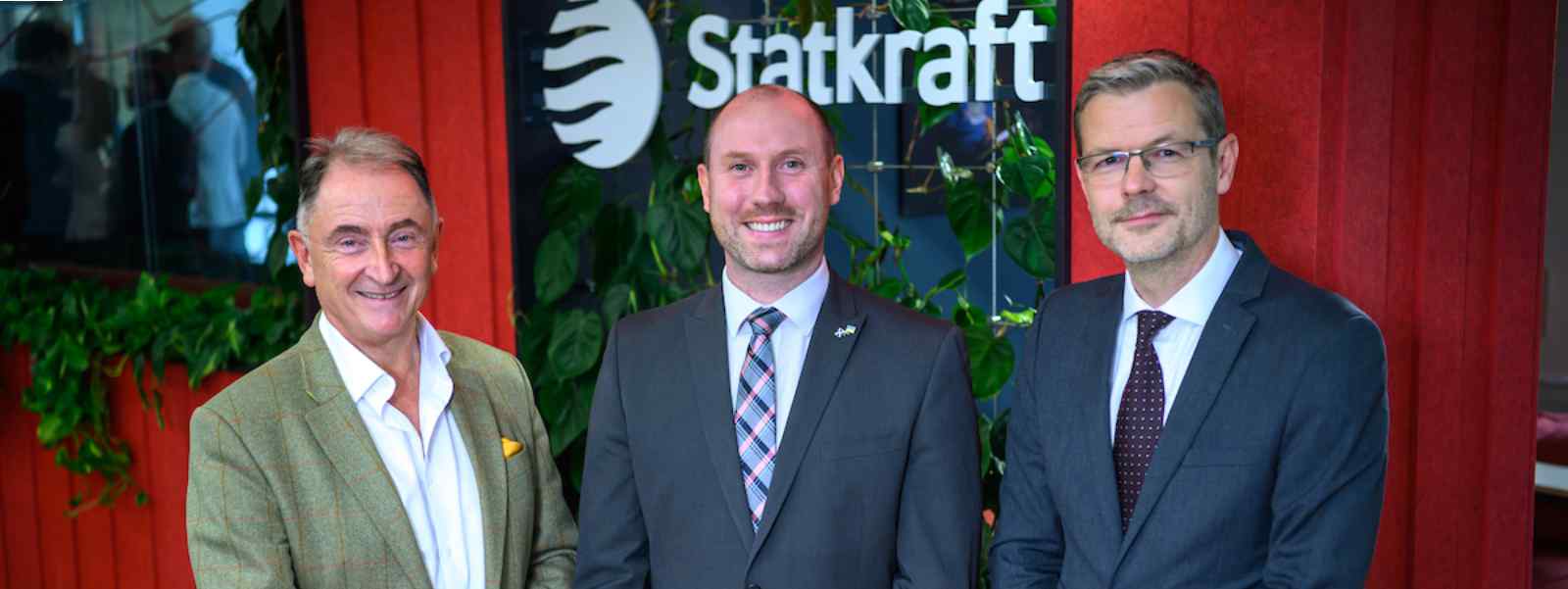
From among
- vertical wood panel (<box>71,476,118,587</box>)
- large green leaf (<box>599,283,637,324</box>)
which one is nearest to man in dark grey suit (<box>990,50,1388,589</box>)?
large green leaf (<box>599,283,637,324</box>)

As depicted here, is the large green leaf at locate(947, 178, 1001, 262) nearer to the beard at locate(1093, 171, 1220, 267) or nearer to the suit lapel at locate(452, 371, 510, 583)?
the beard at locate(1093, 171, 1220, 267)

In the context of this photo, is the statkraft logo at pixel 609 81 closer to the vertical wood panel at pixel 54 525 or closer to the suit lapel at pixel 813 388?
the suit lapel at pixel 813 388

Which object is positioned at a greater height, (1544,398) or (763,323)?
(763,323)

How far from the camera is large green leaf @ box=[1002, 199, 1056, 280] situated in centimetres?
289

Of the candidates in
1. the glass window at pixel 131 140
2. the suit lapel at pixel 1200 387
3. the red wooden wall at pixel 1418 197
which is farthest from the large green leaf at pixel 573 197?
the suit lapel at pixel 1200 387

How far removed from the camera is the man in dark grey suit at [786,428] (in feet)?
6.86

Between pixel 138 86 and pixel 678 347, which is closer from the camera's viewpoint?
pixel 678 347

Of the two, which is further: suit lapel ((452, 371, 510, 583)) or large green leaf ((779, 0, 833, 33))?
large green leaf ((779, 0, 833, 33))

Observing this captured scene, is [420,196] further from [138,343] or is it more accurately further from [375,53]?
[138,343]

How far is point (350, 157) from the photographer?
2049 mm

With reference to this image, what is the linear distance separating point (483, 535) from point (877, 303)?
700 millimetres

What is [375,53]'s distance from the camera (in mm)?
3721

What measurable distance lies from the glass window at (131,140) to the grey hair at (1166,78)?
2.86 metres

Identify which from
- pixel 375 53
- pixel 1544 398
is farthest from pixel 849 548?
pixel 1544 398
